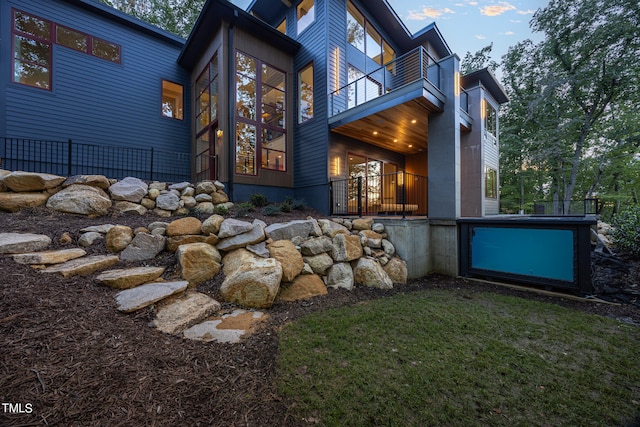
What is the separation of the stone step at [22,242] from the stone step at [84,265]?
56 centimetres

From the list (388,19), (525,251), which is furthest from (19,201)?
(388,19)

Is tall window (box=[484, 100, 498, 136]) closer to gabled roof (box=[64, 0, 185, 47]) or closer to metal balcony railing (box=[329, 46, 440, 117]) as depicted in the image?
metal balcony railing (box=[329, 46, 440, 117])

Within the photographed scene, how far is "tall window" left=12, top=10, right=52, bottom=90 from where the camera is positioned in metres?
6.88

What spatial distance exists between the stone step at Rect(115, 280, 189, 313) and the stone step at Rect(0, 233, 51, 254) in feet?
5.02

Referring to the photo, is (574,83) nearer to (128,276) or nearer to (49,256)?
(128,276)

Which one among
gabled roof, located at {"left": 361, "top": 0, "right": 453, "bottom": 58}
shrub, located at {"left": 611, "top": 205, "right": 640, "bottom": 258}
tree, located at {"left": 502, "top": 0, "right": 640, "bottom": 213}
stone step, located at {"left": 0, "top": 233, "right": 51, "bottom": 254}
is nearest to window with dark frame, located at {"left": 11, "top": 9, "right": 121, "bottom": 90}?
stone step, located at {"left": 0, "top": 233, "right": 51, "bottom": 254}

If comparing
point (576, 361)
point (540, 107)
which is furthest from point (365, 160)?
point (540, 107)

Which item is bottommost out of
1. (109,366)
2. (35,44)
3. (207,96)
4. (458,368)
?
(458,368)

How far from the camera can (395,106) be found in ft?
20.1

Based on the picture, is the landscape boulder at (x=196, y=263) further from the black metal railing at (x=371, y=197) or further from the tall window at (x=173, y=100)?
the tall window at (x=173, y=100)

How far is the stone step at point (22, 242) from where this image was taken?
2.89 m

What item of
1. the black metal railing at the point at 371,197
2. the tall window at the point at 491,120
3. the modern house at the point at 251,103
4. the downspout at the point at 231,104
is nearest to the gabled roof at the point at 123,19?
the modern house at the point at 251,103

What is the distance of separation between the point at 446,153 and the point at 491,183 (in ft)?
20.7

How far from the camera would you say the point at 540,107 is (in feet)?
43.3
